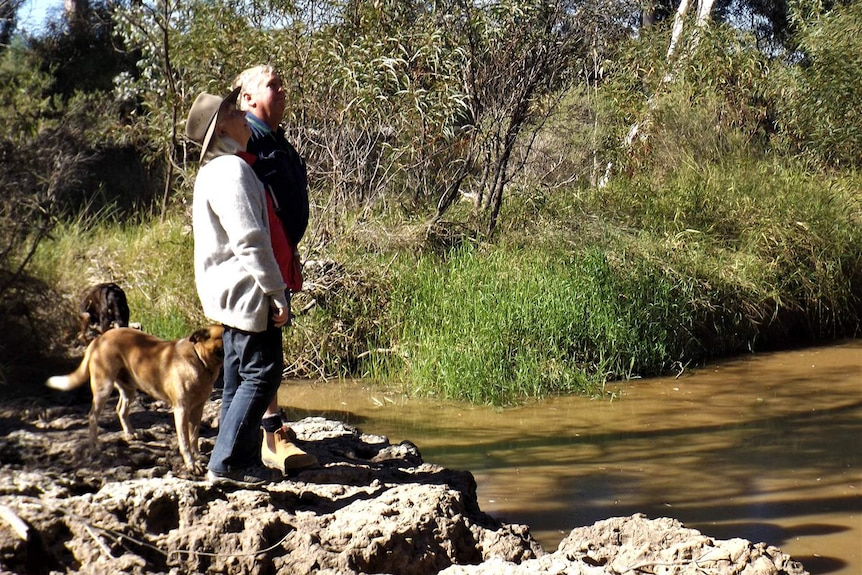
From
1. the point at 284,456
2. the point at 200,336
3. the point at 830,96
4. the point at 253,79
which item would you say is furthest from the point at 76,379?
the point at 830,96

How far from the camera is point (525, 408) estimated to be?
8.70m

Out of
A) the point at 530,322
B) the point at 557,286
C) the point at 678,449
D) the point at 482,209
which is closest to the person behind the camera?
the point at 678,449

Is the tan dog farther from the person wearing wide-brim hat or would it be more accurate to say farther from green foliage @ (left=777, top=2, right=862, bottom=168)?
green foliage @ (left=777, top=2, right=862, bottom=168)

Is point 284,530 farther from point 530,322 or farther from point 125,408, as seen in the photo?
point 530,322

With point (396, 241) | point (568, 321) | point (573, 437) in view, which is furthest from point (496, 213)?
point (573, 437)

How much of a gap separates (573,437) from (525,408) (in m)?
1.03

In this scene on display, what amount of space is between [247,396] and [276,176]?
42.8 inches

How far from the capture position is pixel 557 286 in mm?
10039

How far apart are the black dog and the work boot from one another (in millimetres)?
2488

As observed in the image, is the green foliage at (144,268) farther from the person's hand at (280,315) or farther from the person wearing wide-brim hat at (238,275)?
the person's hand at (280,315)

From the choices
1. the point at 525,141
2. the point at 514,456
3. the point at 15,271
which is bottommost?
the point at 514,456

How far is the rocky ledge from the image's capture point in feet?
12.5

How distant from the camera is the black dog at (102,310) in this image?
287 inches

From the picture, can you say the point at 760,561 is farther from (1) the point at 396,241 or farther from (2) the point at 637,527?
(1) the point at 396,241
